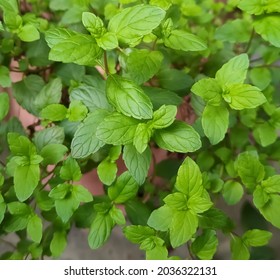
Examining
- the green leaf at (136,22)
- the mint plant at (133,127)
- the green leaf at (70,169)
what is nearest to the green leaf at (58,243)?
the mint plant at (133,127)

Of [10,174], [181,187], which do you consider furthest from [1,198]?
[181,187]

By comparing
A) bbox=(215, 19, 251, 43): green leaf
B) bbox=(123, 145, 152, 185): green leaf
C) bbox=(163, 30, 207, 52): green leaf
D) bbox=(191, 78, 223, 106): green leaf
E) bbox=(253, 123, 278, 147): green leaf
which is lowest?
bbox=(253, 123, 278, 147): green leaf

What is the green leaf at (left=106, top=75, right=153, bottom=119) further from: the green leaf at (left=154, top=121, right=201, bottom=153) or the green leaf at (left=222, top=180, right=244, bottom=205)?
the green leaf at (left=222, top=180, right=244, bottom=205)

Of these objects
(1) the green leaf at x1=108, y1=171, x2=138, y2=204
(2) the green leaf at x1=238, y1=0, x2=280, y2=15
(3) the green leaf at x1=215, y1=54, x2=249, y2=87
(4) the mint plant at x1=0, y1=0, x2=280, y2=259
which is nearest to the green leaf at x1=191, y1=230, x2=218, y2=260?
(4) the mint plant at x1=0, y1=0, x2=280, y2=259

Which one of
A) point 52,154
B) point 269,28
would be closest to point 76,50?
point 52,154

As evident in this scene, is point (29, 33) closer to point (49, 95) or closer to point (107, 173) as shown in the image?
point (49, 95)

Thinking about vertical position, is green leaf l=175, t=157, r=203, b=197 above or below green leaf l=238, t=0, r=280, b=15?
below
